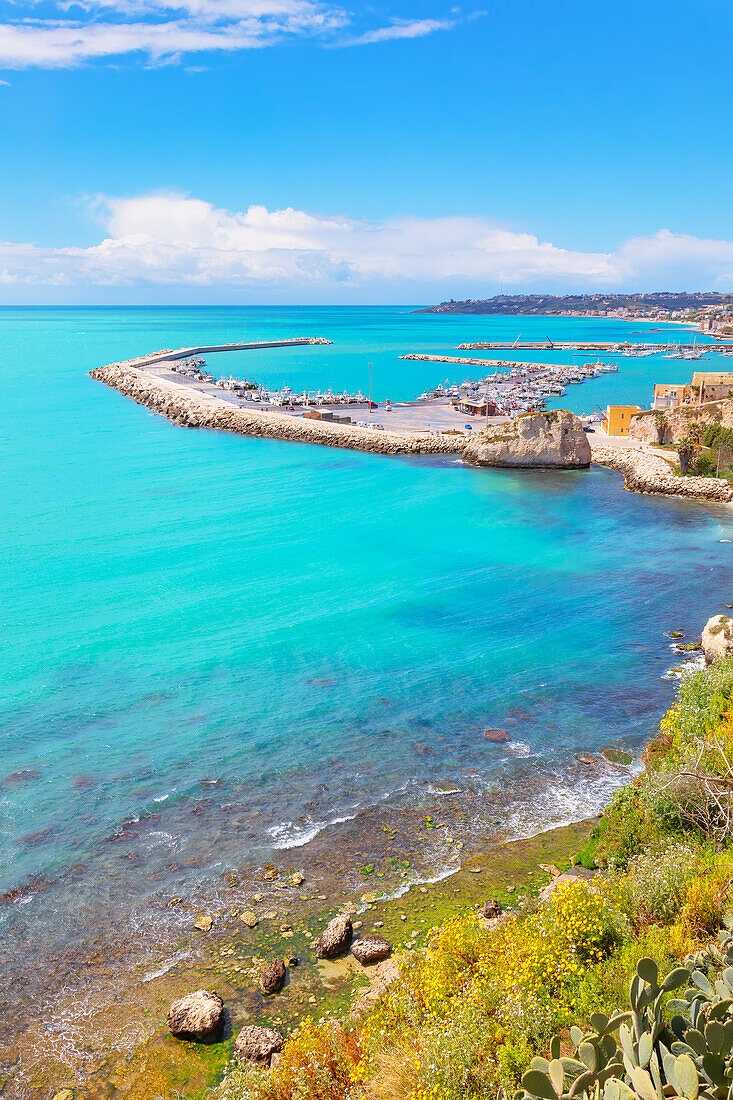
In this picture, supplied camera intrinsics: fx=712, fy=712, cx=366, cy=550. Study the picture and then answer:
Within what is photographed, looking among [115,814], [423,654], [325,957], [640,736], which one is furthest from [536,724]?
[115,814]

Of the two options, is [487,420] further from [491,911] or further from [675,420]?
[491,911]

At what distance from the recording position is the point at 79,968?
1383cm

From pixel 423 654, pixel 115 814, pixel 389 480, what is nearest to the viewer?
pixel 115 814

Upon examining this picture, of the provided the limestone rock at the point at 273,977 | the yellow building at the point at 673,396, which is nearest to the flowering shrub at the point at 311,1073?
the limestone rock at the point at 273,977

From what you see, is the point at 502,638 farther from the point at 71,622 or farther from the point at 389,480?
the point at 389,480

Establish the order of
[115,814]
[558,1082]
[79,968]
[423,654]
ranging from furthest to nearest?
[423,654], [115,814], [79,968], [558,1082]

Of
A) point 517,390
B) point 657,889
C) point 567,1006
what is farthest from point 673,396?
point 567,1006

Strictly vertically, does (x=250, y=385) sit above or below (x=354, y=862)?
above

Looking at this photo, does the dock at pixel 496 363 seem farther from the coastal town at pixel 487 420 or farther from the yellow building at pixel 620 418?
the yellow building at pixel 620 418

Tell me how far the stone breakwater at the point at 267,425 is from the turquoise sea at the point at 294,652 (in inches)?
483

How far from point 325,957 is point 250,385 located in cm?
9708

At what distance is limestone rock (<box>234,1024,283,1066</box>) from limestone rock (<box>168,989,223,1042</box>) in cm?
49

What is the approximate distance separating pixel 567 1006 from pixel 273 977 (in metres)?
5.75

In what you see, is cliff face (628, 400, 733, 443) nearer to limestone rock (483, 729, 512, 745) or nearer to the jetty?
limestone rock (483, 729, 512, 745)
